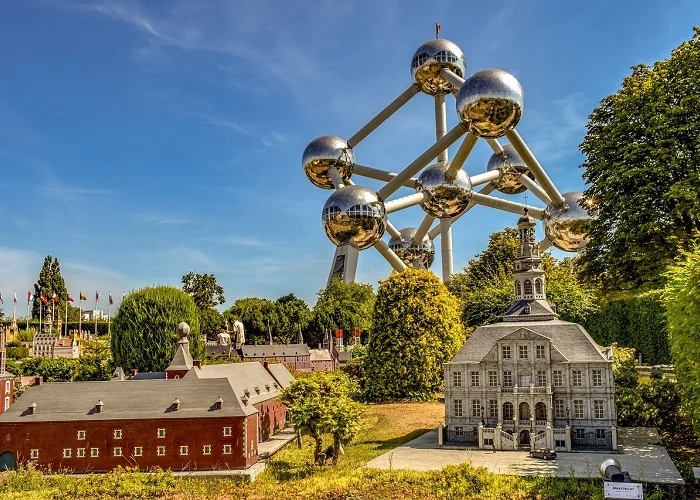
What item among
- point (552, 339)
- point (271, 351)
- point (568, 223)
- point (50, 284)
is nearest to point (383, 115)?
point (568, 223)

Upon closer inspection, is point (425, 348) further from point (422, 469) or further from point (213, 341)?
point (213, 341)

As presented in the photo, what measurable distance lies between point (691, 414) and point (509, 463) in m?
7.87

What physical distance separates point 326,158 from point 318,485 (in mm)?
20767

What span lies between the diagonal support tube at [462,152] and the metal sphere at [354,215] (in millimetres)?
5839

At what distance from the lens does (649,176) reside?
30.4 metres

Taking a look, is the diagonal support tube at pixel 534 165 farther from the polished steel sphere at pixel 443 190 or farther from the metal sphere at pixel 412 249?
the metal sphere at pixel 412 249

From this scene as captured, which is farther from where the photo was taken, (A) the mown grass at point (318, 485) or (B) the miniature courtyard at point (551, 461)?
(B) the miniature courtyard at point (551, 461)

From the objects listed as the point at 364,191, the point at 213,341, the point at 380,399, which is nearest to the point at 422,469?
the point at 364,191

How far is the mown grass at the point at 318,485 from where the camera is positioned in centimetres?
2314

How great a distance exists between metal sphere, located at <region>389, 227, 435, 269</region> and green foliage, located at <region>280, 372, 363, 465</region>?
757 inches

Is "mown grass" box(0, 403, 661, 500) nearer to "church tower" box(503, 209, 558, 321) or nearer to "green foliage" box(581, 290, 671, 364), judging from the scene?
"church tower" box(503, 209, 558, 321)

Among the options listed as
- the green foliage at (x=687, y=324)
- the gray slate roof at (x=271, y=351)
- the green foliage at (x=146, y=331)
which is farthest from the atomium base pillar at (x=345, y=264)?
the green foliage at (x=687, y=324)

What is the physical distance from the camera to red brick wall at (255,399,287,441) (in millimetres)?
36719

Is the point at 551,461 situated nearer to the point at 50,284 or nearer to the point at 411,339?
the point at 411,339
